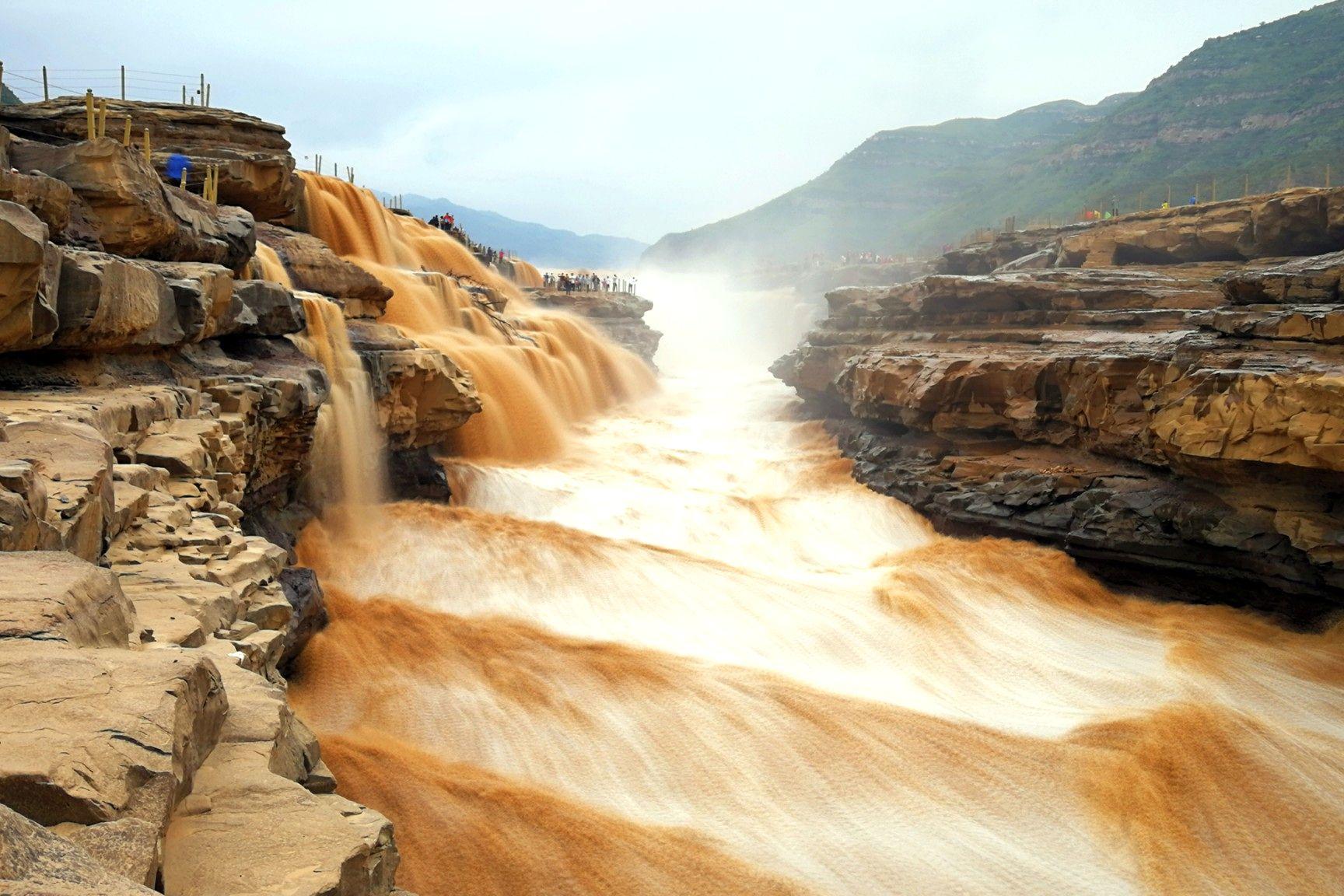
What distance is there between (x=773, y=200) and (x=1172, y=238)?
76.3 m

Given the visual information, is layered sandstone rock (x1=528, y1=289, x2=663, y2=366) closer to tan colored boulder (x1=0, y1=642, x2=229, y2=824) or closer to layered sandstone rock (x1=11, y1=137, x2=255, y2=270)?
layered sandstone rock (x1=11, y1=137, x2=255, y2=270)

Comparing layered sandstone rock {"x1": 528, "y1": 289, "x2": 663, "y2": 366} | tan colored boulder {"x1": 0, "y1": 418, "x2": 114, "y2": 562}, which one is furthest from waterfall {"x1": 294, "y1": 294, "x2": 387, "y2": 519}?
layered sandstone rock {"x1": 528, "y1": 289, "x2": 663, "y2": 366}

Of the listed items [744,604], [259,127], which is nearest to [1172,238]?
[744,604]

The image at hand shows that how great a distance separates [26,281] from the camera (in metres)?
4.71

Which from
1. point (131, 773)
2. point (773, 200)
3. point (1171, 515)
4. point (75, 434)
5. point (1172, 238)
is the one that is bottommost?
point (1171, 515)

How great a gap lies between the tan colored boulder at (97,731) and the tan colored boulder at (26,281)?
9.23 ft

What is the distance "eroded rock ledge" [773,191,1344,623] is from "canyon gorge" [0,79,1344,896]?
0.05m

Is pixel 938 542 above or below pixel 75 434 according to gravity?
below

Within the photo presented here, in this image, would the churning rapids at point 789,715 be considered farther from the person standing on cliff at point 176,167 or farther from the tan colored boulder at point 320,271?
the person standing on cliff at point 176,167

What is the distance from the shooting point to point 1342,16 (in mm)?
51219

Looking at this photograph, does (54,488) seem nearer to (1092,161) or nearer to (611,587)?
(611,587)

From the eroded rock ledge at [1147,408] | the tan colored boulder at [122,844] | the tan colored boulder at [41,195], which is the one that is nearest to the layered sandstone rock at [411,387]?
the tan colored boulder at [41,195]

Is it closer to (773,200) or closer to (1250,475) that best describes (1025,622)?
(1250,475)

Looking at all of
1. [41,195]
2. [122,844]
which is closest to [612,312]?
[41,195]
